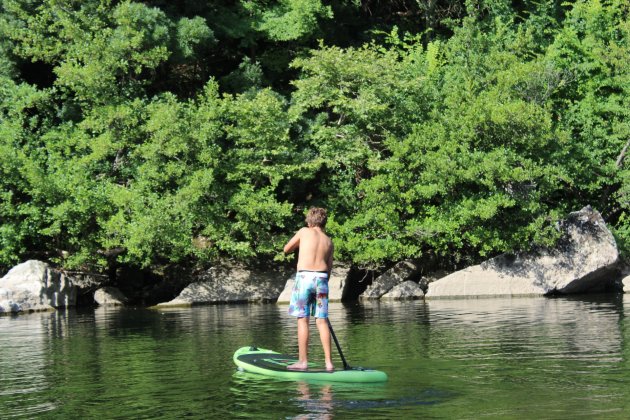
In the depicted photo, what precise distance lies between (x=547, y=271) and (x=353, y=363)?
16.1m

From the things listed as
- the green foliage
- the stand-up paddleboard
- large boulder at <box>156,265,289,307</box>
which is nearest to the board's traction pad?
the stand-up paddleboard

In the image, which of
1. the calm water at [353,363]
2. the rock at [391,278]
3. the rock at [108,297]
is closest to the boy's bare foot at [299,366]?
the calm water at [353,363]

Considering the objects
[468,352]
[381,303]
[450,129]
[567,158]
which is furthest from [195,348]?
[567,158]

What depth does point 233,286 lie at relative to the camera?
28328mm

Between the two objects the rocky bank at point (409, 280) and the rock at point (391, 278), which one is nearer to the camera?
the rocky bank at point (409, 280)

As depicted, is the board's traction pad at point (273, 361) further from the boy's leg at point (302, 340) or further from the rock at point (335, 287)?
the rock at point (335, 287)

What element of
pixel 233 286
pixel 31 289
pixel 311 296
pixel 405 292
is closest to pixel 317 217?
pixel 311 296

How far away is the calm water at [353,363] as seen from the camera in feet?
29.5

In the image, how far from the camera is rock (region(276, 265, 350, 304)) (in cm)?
2697

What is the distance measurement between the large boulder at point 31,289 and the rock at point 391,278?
343 inches

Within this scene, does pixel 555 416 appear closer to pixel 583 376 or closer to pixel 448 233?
Answer: pixel 583 376

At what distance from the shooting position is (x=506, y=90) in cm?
2875

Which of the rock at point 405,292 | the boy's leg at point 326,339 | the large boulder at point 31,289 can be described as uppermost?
the large boulder at point 31,289

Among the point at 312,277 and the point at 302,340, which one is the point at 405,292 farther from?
the point at 312,277
